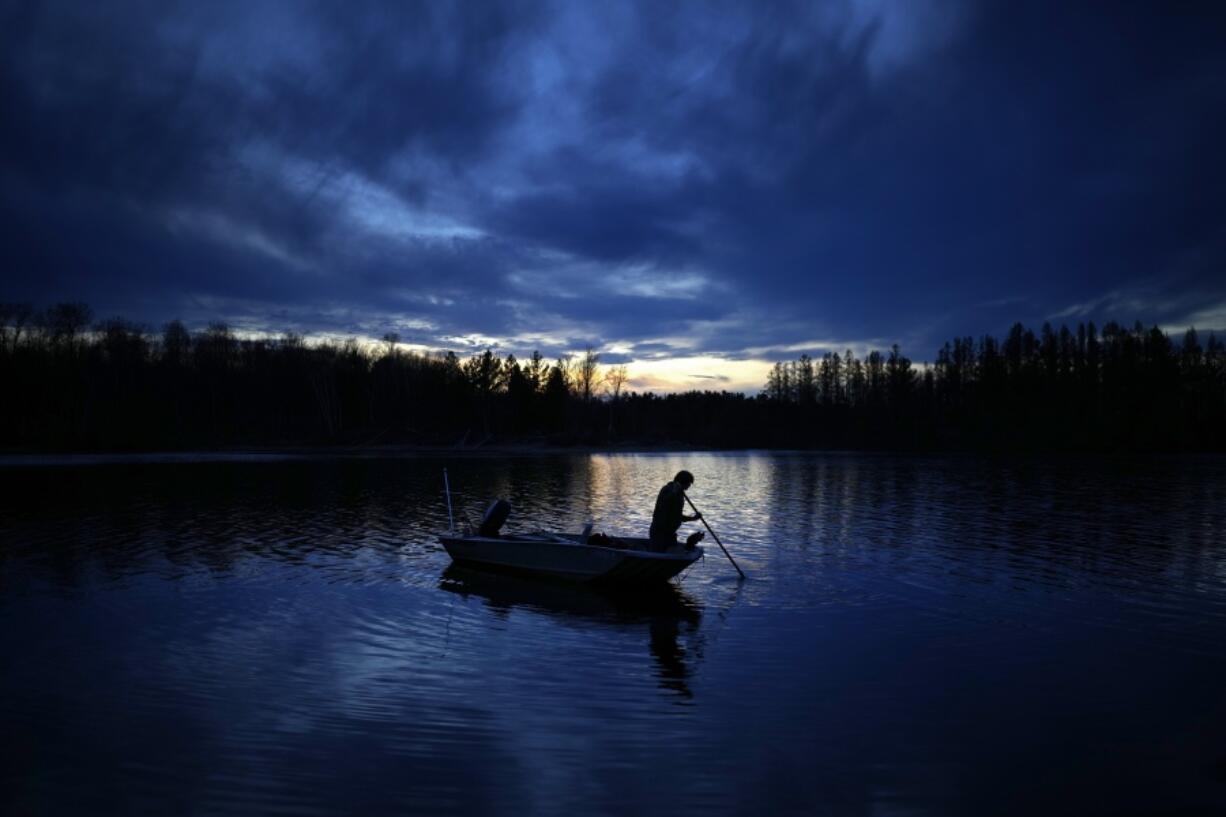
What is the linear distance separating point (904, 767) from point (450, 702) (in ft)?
17.0

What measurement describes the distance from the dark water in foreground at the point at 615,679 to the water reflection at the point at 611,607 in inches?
3.4

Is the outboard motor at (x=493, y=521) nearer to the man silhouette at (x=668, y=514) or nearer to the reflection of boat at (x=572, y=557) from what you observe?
the reflection of boat at (x=572, y=557)

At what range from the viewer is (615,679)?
965 cm

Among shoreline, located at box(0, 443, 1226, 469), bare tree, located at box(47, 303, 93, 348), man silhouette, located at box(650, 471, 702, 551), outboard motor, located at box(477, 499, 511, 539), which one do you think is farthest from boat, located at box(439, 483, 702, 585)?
bare tree, located at box(47, 303, 93, 348)

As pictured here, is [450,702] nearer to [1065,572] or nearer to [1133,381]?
[1065,572]

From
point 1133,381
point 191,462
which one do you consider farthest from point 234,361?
point 1133,381

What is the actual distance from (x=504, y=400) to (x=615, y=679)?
115 meters

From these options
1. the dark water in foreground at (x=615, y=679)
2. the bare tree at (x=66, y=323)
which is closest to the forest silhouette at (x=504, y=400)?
the bare tree at (x=66, y=323)

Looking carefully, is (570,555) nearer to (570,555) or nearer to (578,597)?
(570,555)

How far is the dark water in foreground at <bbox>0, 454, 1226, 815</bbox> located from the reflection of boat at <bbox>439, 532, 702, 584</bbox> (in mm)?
488

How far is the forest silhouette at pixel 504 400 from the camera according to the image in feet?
302

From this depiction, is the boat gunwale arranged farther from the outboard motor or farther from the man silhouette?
the outboard motor

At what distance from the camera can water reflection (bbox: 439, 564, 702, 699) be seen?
1073cm

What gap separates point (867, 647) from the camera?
10977mm
